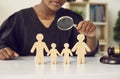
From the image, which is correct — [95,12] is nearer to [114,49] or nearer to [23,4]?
[23,4]

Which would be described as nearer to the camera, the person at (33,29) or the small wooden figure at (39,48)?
the small wooden figure at (39,48)

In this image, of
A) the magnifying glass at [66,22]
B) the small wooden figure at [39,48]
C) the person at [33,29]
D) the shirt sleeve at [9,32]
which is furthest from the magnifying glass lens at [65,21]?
the shirt sleeve at [9,32]

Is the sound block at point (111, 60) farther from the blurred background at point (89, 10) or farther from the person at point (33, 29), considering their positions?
the blurred background at point (89, 10)

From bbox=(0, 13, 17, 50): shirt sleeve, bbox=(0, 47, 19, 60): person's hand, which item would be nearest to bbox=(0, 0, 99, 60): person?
bbox=(0, 13, 17, 50): shirt sleeve

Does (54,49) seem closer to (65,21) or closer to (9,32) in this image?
(65,21)

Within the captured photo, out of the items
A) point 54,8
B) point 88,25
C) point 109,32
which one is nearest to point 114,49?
point 88,25

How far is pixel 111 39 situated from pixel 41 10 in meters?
1.93

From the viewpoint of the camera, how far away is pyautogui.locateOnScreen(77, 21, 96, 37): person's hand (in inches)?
28.6

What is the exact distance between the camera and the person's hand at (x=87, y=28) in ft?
2.38

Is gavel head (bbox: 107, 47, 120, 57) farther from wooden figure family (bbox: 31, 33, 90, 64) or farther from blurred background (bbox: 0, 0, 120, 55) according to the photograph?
blurred background (bbox: 0, 0, 120, 55)

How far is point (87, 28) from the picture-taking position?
747 millimetres

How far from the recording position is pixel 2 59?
74cm

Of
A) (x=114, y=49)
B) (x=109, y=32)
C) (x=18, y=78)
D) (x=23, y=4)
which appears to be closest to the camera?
(x=18, y=78)

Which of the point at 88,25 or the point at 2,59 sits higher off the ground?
the point at 88,25
